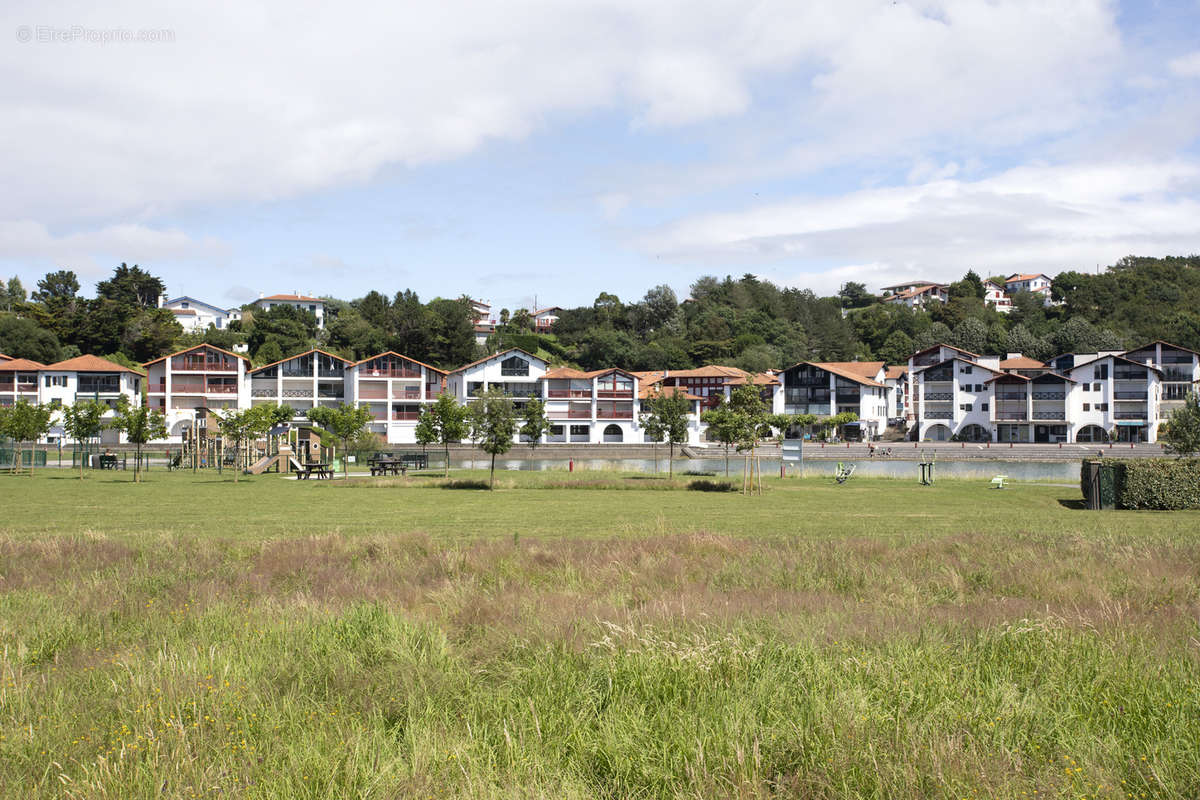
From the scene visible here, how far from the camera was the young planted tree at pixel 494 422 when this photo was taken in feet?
130

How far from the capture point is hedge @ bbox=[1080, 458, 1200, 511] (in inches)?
1147

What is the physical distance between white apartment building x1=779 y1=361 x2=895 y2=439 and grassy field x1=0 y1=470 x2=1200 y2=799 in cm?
9086

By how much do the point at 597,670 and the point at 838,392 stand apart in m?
102

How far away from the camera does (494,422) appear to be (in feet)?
130

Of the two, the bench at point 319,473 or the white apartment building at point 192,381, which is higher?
the white apartment building at point 192,381

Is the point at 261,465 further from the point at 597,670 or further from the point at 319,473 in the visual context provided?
the point at 597,670

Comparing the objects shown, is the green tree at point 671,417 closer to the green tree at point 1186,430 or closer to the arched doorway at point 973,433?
the green tree at point 1186,430

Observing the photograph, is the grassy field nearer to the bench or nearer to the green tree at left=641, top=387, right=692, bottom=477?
the bench

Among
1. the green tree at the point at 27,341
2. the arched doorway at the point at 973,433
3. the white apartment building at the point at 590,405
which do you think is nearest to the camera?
the green tree at the point at 27,341

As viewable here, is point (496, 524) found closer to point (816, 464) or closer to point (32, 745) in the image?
point (32, 745)

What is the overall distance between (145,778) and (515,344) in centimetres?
12038

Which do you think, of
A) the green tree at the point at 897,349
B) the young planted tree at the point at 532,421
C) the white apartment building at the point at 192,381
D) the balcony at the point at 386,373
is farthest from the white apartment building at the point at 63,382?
the green tree at the point at 897,349

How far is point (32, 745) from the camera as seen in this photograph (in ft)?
20.4

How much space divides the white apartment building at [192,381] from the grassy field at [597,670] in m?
79.5
